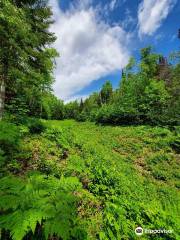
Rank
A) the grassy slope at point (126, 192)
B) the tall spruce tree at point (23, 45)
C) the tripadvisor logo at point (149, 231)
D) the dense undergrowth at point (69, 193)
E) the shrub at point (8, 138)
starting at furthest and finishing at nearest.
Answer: the tall spruce tree at point (23, 45), the shrub at point (8, 138), the tripadvisor logo at point (149, 231), the grassy slope at point (126, 192), the dense undergrowth at point (69, 193)

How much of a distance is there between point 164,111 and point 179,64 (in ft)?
17.0

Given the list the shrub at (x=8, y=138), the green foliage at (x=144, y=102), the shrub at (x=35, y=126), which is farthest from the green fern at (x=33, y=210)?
the green foliage at (x=144, y=102)

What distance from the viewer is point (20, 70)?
39.3 ft

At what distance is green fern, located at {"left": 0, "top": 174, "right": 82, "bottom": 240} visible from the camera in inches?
103

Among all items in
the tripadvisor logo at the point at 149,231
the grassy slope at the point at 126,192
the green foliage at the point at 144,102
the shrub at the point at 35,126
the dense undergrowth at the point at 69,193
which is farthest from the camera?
the green foliage at the point at 144,102

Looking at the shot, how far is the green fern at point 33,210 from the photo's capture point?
261 centimetres

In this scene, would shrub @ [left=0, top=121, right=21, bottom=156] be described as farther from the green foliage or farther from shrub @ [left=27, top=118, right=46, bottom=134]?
the green foliage

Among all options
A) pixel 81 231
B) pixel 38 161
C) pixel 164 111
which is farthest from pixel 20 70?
pixel 164 111

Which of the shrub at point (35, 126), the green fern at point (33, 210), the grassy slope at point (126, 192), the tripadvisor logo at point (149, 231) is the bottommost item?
the tripadvisor logo at point (149, 231)

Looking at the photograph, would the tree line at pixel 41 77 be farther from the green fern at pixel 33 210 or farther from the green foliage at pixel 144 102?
the green fern at pixel 33 210

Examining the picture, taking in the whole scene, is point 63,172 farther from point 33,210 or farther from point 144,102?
point 144,102

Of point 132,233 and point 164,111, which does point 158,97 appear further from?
point 132,233

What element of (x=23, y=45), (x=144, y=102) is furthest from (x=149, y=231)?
(x=144, y=102)

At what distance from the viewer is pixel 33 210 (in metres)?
2.84
